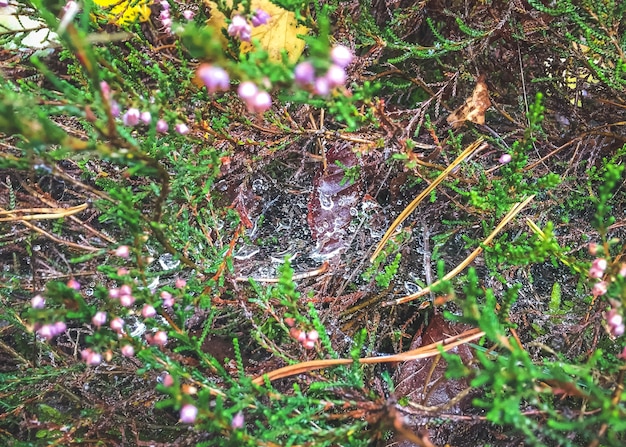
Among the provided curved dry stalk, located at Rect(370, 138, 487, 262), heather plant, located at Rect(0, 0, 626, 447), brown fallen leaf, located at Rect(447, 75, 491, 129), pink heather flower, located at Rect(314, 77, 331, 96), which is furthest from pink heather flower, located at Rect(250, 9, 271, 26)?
brown fallen leaf, located at Rect(447, 75, 491, 129)

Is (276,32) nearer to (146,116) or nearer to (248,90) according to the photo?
(146,116)

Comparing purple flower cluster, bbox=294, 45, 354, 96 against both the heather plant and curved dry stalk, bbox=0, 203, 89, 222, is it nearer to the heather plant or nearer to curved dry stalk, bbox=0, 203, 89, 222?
the heather plant

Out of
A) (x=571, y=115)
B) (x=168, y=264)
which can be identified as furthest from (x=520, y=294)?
(x=168, y=264)

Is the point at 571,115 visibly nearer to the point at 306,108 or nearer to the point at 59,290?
the point at 306,108

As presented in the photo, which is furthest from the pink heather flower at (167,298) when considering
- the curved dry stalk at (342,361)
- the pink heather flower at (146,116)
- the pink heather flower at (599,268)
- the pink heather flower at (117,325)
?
the pink heather flower at (599,268)

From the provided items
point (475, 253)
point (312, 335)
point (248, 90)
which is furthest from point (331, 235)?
point (248, 90)

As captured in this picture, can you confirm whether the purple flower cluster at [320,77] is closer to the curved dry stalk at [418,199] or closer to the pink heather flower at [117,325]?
the pink heather flower at [117,325]
